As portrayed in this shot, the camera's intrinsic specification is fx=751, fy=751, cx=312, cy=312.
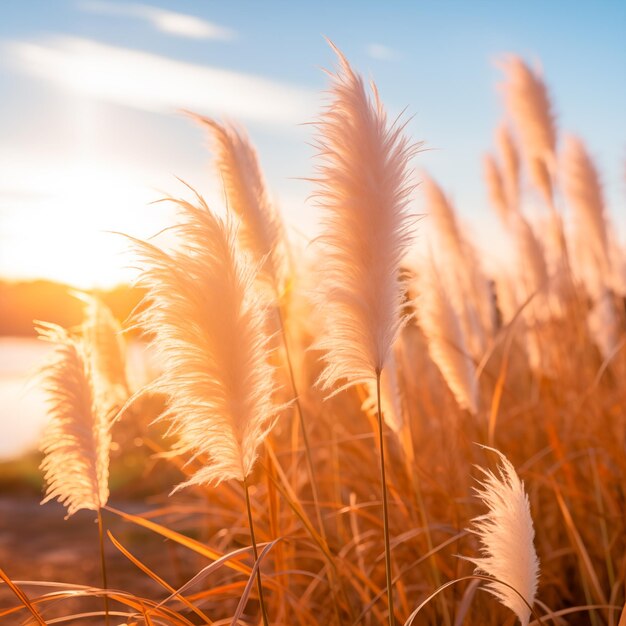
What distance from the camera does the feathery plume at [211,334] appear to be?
1.36 meters

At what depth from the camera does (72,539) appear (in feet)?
19.7

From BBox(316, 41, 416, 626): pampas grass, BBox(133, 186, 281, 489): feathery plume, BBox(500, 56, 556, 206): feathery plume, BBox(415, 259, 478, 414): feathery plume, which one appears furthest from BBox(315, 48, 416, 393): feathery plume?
BBox(500, 56, 556, 206): feathery plume

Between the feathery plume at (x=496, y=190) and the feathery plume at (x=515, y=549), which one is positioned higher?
the feathery plume at (x=496, y=190)

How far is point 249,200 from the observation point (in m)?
2.14

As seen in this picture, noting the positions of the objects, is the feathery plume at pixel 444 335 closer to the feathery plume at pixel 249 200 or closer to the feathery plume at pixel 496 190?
the feathery plume at pixel 249 200

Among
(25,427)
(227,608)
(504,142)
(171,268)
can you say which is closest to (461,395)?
(171,268)

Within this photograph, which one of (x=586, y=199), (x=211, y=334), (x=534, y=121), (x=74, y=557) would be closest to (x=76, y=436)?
(x=211, y=334)

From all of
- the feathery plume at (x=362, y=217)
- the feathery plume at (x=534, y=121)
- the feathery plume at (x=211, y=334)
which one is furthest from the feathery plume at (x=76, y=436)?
the feathery plume at (x=534, y=121)

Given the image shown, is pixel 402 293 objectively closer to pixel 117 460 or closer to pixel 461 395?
pixel 461 395

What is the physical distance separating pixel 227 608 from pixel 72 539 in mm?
3011

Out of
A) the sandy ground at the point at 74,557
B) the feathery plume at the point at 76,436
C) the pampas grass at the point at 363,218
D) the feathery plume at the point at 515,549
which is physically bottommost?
the sandy ground at the point at 74,557

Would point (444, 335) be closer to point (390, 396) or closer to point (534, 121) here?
point (390, 396)

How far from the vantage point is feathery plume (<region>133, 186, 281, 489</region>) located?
136 cm

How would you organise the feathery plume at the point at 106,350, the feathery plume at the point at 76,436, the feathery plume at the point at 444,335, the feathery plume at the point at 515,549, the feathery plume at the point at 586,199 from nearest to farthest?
the feathery plume at the point at 515,549
the feathery plume at the point at 76,436
the feathery plume at the point at 444,335
the feathery plume at the point at 106,350
the feathery plume at the point at 586,199
